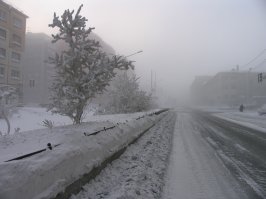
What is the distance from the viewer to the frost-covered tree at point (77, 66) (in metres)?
10.9

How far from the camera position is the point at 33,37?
84688 millimetres

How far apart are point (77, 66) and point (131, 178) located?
4.66m

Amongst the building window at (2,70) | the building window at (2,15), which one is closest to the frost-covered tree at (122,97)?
the building window at (2,70)

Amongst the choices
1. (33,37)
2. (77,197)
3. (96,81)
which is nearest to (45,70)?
(33,37)

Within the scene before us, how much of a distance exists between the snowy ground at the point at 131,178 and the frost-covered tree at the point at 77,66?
7.13ft

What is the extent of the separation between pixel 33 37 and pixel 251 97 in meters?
72.8

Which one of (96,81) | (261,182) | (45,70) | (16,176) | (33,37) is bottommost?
(261,182)

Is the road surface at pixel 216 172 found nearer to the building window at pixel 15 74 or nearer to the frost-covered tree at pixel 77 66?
the frost-covered tree at pixel 77 66

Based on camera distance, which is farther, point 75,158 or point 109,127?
point 109,127

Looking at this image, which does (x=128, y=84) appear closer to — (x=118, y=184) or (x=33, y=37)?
(x=118, y=184)

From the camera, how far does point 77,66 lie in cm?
1116

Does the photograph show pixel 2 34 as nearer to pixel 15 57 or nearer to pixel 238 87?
pixel 15 57

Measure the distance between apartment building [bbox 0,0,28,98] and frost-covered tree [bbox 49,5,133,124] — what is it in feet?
152

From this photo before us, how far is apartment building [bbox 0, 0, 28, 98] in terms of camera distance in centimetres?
5553
